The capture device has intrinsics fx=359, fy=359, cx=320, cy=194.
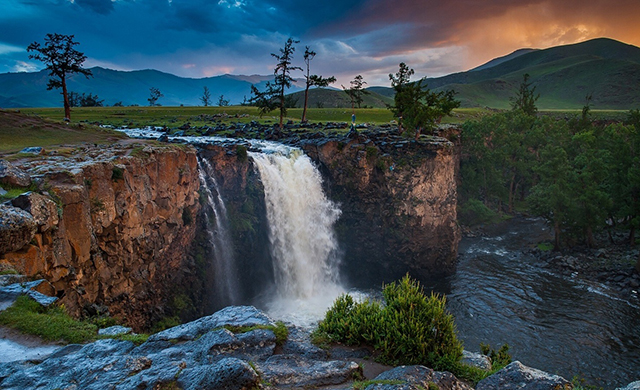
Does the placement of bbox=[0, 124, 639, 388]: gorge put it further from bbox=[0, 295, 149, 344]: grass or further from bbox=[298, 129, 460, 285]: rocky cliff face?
bbox=[0, 295, 149, 344]: grass

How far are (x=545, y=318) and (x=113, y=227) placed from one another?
96.0ft

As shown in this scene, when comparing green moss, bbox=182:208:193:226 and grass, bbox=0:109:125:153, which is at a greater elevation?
grass, bbox=0:109:125:153

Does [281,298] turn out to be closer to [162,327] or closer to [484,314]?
[162,327]

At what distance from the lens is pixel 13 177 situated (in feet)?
45.2

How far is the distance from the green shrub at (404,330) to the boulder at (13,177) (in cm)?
1276

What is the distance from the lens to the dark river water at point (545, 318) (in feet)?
69.6

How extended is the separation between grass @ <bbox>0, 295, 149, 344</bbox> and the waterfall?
1703 cm

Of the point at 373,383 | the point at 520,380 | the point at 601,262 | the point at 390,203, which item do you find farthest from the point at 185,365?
the point at 601,262

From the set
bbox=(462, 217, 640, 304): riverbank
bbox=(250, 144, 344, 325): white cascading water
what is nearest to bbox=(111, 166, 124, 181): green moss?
bbox=(250, 144, 344, 325): white cascading water

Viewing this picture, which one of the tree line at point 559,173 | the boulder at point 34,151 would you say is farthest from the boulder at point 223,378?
the tree line at point 559,173

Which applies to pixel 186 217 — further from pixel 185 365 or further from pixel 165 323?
pixel 185 365

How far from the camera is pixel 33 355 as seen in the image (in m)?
8.44

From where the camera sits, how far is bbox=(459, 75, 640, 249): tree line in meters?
35.5

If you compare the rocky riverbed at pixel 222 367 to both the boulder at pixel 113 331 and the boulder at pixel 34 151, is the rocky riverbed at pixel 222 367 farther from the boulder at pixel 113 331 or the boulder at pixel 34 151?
the boulder at pixel 34 151
